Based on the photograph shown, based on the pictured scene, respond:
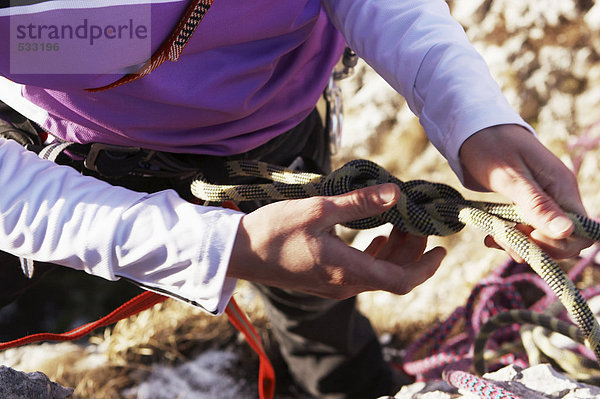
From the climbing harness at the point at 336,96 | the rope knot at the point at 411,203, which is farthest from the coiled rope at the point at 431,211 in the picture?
the climbing harness at the point at 336,96

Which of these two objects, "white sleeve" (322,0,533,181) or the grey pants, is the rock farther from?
"white sleeve" (322,0,533,181)

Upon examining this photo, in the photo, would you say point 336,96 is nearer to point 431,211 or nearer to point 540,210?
point 431,211

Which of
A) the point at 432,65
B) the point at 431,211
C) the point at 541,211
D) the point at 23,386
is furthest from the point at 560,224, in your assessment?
the point at 23,386

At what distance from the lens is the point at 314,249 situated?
60cm

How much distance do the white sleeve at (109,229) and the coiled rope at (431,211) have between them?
0.13 metres

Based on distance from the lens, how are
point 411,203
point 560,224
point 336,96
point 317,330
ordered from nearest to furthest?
point 560,224 < point 411,203 < point 336,96 < point 317,330

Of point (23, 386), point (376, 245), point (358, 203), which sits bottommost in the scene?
point (23, 386)

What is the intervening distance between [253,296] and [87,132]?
940mm

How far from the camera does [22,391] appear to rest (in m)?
0.66

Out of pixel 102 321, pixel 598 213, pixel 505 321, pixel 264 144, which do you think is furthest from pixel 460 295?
pixel 102 321

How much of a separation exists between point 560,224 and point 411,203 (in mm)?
178

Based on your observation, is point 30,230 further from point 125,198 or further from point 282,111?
point 282,111

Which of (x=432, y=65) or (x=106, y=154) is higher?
(x=432, y=65)

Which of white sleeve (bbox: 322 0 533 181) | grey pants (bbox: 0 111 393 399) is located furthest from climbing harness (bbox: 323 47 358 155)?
white sleeve (bbox: 322 0 533 181)
